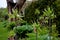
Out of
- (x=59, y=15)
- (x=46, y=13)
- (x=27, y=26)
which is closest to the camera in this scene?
(x=46, y=13)

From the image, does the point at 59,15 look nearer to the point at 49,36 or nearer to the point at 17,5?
the point at 17,5

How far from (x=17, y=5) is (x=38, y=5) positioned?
369 centimetres

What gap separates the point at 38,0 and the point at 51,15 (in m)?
5.74

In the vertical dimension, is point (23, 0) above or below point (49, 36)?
above

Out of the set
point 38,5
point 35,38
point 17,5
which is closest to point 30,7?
point 38,5

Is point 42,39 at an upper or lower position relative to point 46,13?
lower

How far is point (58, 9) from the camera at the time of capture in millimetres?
6055

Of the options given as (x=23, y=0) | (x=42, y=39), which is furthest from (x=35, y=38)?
(x=23, y=0)

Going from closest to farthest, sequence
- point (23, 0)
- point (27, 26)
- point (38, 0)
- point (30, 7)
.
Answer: point (27, 26)
point (23, 0)
point (38, 0)
point (30, 7)

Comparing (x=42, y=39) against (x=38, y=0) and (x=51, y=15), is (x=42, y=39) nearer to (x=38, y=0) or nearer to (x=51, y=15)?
(x=51, y=15)

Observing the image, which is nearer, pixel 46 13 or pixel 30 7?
pixel 46 13

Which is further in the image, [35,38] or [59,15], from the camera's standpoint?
[59,15]

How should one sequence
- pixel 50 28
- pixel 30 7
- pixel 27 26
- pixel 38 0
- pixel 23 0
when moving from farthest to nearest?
pixel 30 7, pixel 38 0, pixel 23 0, pixel 27 26, pixel 50 28

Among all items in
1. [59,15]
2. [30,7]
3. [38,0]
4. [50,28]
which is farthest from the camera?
[30,7]
